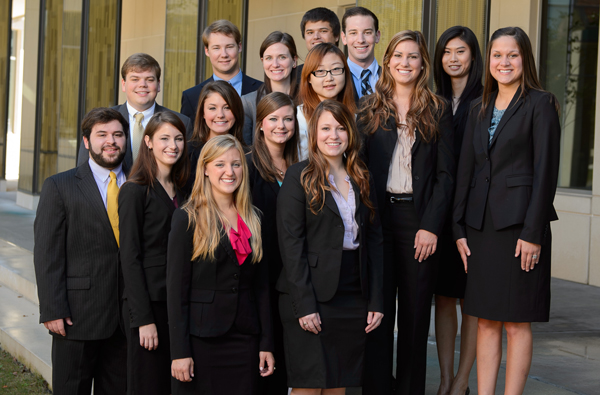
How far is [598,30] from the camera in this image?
7.41 m

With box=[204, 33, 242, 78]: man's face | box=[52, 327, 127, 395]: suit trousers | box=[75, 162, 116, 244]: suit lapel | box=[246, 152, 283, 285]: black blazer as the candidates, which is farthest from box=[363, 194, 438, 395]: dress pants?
box=[204, 33, 242, 78]: man's face

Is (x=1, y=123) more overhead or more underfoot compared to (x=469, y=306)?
more overhead

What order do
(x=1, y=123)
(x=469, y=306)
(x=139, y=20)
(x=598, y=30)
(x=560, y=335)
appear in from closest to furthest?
1. (x=469, y=306)
2. (x=560, y=335)
3. (x=598, y=30)
4. (x=139, y=20)
5. (x=1, y=123)

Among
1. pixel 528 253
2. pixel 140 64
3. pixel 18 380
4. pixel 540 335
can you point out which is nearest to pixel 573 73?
pixel 540 335

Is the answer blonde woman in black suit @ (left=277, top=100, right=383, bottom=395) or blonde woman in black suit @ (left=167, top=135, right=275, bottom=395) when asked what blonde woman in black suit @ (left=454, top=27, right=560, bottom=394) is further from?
blonde woman in black suit @ (left=167, top=135, right=275, bottom=395)

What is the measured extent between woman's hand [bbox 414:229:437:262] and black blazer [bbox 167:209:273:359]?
2.94 ft

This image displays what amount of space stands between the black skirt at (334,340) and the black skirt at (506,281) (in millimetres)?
620

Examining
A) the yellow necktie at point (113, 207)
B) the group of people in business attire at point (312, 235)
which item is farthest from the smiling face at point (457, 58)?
the yellow necktie at point (113, 207)

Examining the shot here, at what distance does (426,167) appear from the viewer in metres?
3.41

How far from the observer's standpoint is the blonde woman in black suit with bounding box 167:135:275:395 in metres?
3.02

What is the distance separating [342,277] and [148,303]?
924mm

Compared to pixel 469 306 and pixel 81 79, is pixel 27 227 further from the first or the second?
pixel 469 306

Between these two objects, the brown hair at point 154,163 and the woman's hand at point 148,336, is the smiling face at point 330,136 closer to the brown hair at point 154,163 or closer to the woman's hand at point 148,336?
the brown hair at point 154,163

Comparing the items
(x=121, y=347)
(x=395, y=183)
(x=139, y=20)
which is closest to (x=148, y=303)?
(x=121, y=347)
